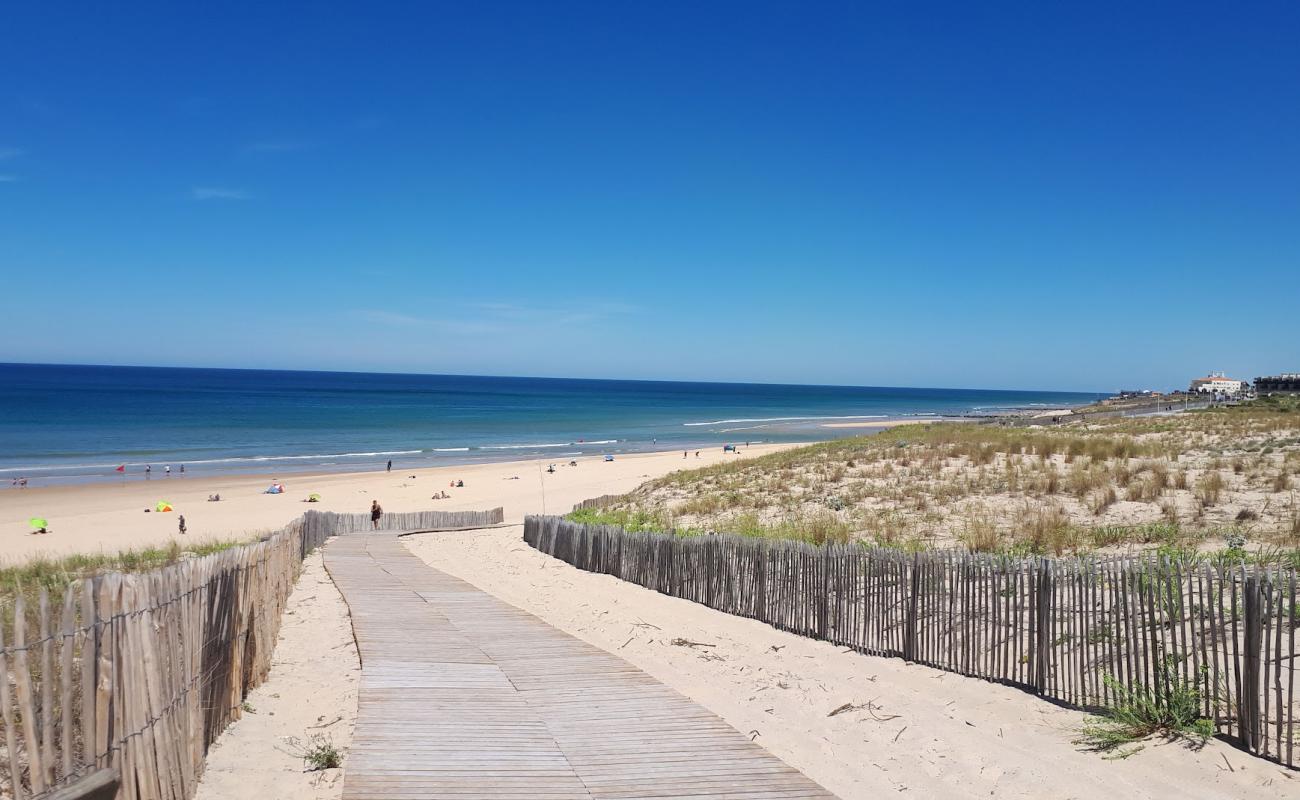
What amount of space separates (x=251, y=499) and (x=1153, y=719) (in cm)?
3270

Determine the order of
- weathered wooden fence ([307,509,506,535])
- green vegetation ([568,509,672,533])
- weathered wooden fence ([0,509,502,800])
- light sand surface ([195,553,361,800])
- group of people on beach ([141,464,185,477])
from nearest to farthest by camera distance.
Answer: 1. weathered wooden fence ([0,509,502,800])
2. light sand surface ([195,553,361,800])
3. green vegetation ([568,509,672,533])
4. weathered wooden fence ([307,509,506,535])
5. group of people on beach ([141,464,185,477])

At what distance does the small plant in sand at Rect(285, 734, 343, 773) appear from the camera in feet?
18.8

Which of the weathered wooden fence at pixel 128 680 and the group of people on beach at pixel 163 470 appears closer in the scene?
the weathered wooden fence at pixel 128 680

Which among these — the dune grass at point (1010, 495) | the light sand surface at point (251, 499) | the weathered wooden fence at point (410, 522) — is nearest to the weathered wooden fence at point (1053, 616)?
the dune grass at point (1010, 495)

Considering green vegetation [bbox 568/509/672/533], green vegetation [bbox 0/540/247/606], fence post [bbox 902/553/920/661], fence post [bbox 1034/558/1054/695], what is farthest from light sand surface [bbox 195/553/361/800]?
green vegetation [bbox 568/509/672/533]

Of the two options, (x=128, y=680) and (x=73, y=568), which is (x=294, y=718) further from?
(x=73, y=568)

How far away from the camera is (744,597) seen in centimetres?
1080

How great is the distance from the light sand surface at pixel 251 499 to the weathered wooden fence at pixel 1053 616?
15.9m

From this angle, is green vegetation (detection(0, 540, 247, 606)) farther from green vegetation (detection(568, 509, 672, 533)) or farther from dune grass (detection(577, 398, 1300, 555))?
dune grass (detection(577, 398, 1300, 555))

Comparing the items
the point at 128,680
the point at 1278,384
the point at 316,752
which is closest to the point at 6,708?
the point at 128,680

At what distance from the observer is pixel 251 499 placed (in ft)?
107

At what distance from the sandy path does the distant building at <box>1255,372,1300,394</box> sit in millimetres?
70988

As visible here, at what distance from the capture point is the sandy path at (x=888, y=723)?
5.54 meters

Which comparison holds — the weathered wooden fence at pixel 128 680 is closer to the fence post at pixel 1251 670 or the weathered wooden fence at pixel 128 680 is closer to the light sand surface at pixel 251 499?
the fence post at pixel 1251 670
